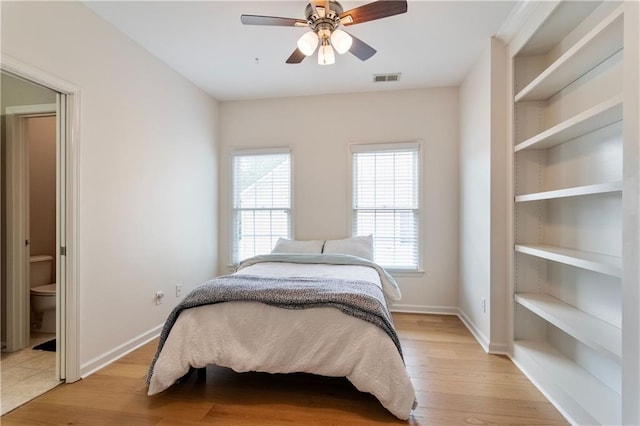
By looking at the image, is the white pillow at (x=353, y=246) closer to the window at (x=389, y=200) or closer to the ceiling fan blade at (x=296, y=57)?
the window at (x=389, y=200)

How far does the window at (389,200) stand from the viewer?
3680 millimetres

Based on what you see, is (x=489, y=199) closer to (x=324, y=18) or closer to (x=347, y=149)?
(x=347, y=149)

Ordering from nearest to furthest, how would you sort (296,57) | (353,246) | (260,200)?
(296,57) → (353,246) → (260,200)

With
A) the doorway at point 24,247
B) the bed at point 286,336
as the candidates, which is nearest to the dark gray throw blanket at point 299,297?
the bed at point 286,336

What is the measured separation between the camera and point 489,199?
2.59 meters

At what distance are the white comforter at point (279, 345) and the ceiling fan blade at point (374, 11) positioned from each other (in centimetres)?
184

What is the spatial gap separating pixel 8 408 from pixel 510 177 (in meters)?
3.85

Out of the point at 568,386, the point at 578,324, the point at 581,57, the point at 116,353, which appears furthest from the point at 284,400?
the point at 581,57

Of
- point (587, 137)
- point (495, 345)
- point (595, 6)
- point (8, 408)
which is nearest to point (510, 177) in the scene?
point (587, 137)

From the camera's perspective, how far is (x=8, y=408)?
5.96 feet

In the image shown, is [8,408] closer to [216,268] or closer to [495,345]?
[216,268]

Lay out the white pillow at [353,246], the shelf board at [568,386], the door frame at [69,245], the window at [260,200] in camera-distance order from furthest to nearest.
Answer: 1. the window at [260,200]
2. the white pillow at [353,246]
3. the door frame at [69,245]
4. the shelf board at [568,386]

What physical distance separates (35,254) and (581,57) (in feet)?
16.4

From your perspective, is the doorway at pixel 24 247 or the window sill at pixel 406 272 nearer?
the doorway at pixel 24 247
